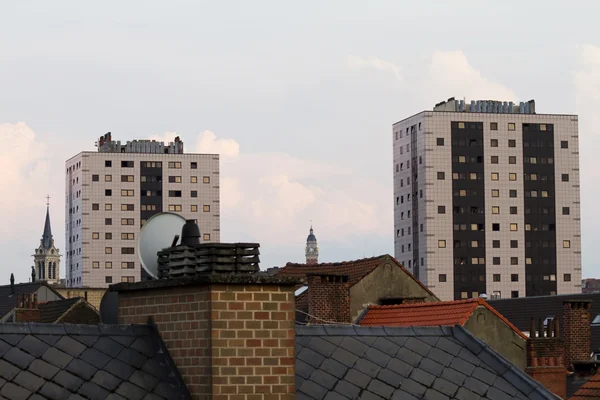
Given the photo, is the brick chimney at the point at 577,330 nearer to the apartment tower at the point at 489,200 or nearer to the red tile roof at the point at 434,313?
the red tile roof at the point at 434,313

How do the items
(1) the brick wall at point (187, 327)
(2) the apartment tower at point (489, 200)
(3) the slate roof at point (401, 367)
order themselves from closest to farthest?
(1) the brick wall at point (187, 327)
(3) the slate roof at point (401, 367)
(2) the apartment tower at point (489, 200)

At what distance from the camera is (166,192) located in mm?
199000

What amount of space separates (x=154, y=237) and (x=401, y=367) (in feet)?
10.4

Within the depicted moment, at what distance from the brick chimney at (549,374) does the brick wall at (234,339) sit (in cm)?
2808

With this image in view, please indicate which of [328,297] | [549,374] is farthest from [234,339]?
[328,297]

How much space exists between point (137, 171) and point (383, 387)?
611ft

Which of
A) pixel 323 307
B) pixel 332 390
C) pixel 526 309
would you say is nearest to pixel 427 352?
pixel 332 390

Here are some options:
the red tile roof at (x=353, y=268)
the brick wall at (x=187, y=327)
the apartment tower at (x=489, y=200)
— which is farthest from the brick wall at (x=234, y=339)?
the apartment tower at (x=489, y=200)

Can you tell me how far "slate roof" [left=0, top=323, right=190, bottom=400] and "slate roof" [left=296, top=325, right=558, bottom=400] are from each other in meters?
1.52

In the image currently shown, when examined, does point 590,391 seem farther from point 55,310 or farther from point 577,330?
point 55,310

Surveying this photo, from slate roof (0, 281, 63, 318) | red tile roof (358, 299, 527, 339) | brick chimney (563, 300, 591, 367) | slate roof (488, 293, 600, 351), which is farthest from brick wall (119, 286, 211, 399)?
slate roof (488, 293, 600, 351)

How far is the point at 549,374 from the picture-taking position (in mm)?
40156

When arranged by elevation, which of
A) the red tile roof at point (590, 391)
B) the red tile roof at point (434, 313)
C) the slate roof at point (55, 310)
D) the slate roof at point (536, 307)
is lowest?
the slate roof at point (536, 307)

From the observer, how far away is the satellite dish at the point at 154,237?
14.1m
